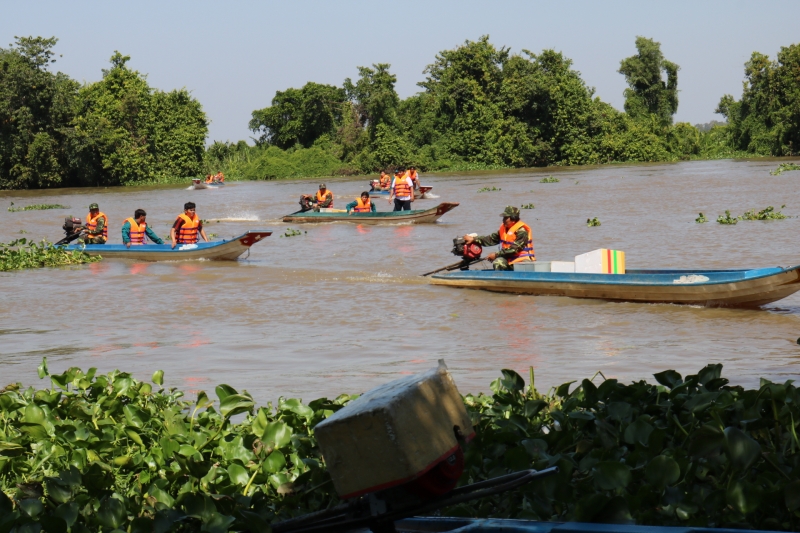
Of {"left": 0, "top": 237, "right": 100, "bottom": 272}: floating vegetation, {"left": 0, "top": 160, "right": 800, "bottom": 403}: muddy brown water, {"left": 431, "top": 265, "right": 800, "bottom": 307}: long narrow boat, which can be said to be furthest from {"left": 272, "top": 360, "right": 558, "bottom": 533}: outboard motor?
{"left": 0, "top": 237, "right": 100, "bottom": 272}: floating vegetation

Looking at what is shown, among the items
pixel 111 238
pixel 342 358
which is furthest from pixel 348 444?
pixel 111 238

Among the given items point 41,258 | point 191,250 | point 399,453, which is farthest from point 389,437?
point 41,258

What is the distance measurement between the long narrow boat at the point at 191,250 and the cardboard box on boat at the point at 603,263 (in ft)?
22.4

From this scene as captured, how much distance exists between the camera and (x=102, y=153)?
188 feet

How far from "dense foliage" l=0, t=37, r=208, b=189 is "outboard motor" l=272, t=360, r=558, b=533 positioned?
54.8m

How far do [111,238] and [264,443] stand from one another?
21.2 metres

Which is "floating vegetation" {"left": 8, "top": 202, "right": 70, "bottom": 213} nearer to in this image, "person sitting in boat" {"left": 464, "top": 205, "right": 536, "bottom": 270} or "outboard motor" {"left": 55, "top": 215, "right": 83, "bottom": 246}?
"outboard motor" {"left": 55, "top": 215, "right": 83, "bottom": 246}

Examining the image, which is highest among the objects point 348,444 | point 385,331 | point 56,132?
point 56,132

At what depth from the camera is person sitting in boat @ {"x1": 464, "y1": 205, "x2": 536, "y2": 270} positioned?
12.5m

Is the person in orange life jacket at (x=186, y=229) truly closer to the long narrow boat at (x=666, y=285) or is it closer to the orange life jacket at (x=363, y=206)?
the long narrow boat at (x=666, y=285)

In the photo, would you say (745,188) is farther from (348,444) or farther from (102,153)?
(102,153)

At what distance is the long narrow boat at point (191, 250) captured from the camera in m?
17.0

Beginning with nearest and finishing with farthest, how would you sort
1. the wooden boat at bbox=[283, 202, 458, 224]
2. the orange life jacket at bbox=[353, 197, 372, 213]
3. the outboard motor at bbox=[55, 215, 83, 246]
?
1. the outboard motor at bbox=[55, 215, 83, 246]
2. the wooden boat at bbox=[283, 202, 458, 224]
3. the orange life jacket at bbox=[353, 197, 372, 213]

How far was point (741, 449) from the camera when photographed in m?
3.21
